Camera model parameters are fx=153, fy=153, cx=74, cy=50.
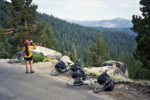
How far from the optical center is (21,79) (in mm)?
9508

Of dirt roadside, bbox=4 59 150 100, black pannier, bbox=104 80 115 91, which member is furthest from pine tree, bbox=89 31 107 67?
black pannier, bbox=104 80 115 91

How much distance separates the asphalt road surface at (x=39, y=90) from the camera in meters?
6.81

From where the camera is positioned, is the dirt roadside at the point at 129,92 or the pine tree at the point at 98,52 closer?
the dirt roadside at the point at 129,92

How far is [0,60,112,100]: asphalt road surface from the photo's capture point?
6.81 metres

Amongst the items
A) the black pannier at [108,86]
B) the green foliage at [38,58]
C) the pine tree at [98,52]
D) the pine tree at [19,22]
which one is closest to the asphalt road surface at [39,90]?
the black pannier at [108,86]

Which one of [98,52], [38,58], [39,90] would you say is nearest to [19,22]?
[38,58]

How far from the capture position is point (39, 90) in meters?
7.69

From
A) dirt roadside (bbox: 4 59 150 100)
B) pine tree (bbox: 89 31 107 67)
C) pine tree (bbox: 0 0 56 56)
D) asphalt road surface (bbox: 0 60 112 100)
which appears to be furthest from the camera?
pine tree (bbox: 89 31 107 67)

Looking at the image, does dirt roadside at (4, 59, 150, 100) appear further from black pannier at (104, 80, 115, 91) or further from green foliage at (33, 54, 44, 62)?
green foliage at (33, 54, 44, 62)

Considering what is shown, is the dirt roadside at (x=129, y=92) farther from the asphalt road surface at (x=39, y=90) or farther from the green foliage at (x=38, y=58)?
the green foliage at (x=38, y=58)

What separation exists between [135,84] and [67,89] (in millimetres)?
4026

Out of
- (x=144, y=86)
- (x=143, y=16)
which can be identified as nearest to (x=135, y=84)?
(x=144, y=86)

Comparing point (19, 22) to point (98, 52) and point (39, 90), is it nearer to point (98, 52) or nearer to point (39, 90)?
point (39, 90)

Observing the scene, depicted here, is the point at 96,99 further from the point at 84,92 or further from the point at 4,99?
the point at 4,99
